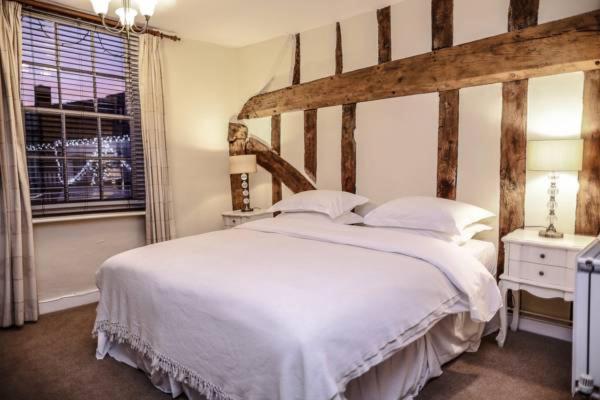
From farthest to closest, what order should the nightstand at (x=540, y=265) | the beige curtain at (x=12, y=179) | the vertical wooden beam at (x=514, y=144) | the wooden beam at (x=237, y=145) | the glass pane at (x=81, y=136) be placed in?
the wooden beam at (x=237, y=145) < the glass pane at (x=81, y=136) < the beige curtain at (x=12, y=179) < the vertical wooden beam at (x=514, y=144) < the nightstand at (x=540, y=265)

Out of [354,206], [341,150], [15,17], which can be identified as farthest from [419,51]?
[15,17]

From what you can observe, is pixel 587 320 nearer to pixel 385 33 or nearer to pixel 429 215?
pixel 429 215

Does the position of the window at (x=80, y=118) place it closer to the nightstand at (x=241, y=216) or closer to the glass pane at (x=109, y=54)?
the glass pane at (x=109, y=54)

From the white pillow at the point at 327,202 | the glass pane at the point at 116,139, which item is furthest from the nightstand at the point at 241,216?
the glass pane at the point at 116,139

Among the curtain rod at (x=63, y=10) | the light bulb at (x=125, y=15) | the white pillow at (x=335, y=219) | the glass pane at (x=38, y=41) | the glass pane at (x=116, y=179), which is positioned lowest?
the white pillow at (x=335, y=219)

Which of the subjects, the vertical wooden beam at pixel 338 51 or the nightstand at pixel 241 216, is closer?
the vertical wooden beam at pixel 338 51

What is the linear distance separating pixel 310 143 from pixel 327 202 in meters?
0.82

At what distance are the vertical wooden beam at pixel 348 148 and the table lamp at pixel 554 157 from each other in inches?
58.8

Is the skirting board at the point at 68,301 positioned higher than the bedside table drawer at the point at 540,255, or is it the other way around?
the bedside table drawer at the point at 540,255

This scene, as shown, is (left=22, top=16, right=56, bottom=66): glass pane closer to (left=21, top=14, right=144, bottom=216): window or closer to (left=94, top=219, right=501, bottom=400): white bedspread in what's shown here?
(left=21, top=14, right=144, bottom=216): window

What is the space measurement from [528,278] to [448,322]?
1.93 feet

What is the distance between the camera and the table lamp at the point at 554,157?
2.28 metres

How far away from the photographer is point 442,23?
3012 mm

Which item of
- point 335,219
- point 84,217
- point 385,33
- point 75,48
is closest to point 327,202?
point 335,219
